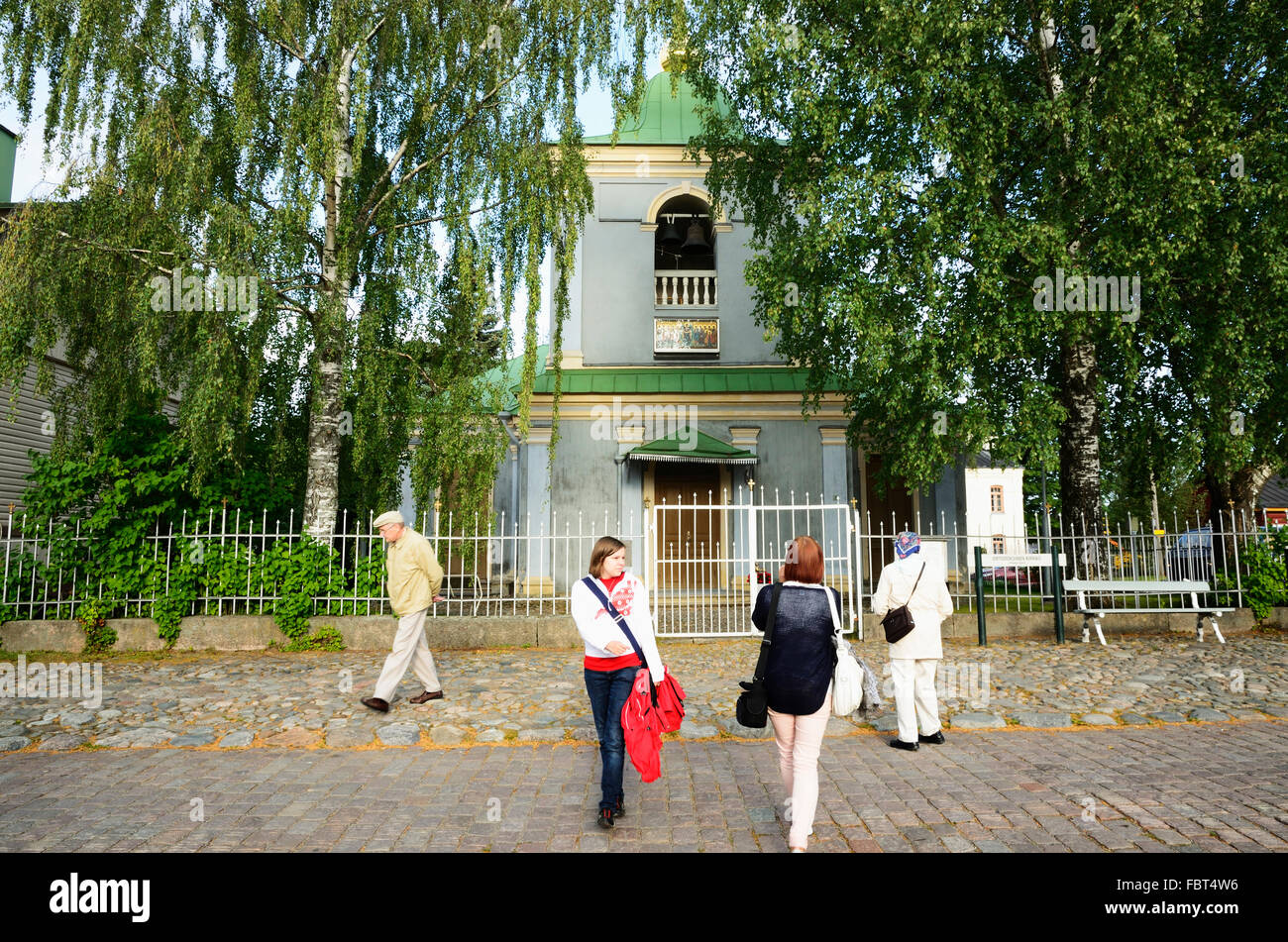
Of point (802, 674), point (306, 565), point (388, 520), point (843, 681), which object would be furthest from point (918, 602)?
point (306, 565)

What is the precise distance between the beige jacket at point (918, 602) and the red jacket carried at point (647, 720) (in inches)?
99.1

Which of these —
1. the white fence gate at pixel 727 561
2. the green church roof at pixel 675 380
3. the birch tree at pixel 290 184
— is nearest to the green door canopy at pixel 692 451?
the white fence gate at pixel 727 561

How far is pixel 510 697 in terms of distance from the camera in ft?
24.5

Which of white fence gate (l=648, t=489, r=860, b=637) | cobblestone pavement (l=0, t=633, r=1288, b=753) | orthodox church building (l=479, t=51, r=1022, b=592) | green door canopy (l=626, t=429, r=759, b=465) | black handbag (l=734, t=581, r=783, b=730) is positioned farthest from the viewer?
orthodox church building (l=479, t=51, r=1022, b=592)

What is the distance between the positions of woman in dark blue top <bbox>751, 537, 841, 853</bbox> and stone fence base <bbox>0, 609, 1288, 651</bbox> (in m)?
7.41

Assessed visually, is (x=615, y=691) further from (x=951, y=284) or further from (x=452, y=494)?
(x=951, y=284)

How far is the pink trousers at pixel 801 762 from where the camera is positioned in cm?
366

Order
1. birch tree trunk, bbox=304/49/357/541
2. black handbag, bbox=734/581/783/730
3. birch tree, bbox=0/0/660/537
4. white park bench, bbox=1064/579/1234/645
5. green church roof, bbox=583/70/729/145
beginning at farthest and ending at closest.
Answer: green church roof, bbox=583/70/729/145 < birch tree trunk, bbox=304/49/357/541 < white park bench, bbox=1064/579/1234/645 < birch tree, bbox=0/0/660/537 < black handbag, bbox=734/581/783/730

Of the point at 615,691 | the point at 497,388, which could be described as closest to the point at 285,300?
the point at 497,388

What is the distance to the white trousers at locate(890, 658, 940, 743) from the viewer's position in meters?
5.79

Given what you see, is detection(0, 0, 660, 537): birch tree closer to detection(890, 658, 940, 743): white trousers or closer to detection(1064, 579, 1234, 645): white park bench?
→ detection(890, 658, 940, 743): white trousers

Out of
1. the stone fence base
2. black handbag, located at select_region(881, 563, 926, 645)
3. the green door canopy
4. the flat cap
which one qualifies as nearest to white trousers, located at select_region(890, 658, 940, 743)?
black handbag, located at select_region(881, 563, 926, 645)

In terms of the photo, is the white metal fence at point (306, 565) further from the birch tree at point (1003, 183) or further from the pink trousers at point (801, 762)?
the pink trousers at point (801, 762)

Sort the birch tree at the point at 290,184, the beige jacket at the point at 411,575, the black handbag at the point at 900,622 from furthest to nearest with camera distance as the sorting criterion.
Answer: the birch tree at the point at 290,184 < the beige jacket at the point at 411,575 < the black handbag at the point at 900,622
